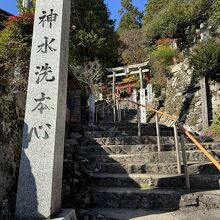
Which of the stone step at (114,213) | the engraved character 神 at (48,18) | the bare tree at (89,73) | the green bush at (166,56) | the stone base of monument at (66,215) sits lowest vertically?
the stone step at (114,213)

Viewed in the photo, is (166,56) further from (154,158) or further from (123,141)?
(154,158)

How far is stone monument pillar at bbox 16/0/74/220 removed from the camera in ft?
8.93

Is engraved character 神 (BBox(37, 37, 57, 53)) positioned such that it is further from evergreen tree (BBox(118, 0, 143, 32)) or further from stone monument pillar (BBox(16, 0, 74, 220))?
evergreen tree (BBox(118, 0, 143, 32))

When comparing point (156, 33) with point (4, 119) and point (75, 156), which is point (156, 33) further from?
point (4, 119)

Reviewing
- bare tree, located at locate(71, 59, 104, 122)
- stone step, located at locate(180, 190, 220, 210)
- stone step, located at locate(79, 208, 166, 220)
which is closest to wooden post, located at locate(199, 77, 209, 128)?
bare tree, located at locate(71, 59, 104, 122)

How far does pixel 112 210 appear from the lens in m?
3.42

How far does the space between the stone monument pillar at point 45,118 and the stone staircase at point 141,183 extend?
0.78 m

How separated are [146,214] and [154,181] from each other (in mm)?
748

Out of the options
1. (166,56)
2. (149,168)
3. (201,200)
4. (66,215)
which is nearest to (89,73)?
(166,56)

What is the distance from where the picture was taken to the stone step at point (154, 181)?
3762 mm

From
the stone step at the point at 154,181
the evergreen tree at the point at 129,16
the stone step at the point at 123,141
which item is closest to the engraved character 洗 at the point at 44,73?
the stone step at the point at 154,181

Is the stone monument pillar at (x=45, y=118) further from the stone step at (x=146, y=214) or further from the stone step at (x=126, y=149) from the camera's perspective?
the stone step at (x=126, y=149)

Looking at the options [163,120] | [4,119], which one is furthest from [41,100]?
[163,120]

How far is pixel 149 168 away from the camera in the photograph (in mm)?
4434
